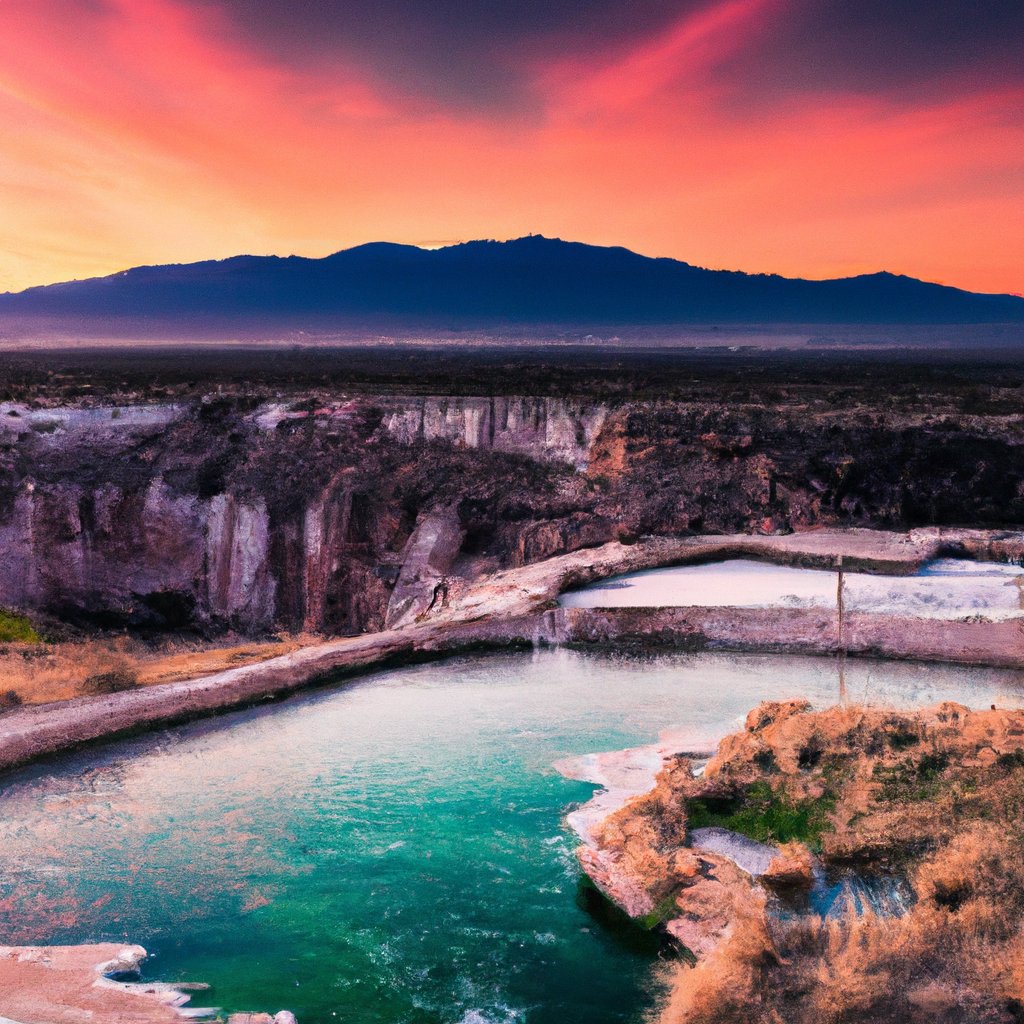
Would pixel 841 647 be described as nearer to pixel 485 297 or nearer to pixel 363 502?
pixel 363 502

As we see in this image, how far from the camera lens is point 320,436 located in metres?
16.6

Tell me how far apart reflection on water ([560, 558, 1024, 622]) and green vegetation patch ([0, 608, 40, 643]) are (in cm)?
851

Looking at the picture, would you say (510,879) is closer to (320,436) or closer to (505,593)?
(505,593)

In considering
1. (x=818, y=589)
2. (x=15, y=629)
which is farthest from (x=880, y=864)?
(x=15, y=629)

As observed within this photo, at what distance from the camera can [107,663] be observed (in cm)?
1161

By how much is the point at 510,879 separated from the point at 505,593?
17.1ft

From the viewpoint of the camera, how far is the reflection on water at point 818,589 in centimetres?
1023

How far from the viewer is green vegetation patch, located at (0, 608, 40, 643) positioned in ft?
42.8

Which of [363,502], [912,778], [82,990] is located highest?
[363,502]

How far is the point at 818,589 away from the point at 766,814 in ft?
15.3

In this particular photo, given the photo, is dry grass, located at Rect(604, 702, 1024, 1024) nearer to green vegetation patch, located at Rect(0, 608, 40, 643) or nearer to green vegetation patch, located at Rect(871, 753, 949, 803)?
green vegetation patch, located at Rect(871, 753, 949, 803)

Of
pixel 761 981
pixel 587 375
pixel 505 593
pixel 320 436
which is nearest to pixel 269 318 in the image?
pixel 587 375

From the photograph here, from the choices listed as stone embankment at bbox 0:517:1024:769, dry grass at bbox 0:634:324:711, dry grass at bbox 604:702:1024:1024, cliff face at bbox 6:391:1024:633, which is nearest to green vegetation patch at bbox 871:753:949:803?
dry grass at bbox 604:702:1024:1024

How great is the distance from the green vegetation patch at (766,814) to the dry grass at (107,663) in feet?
19.7
